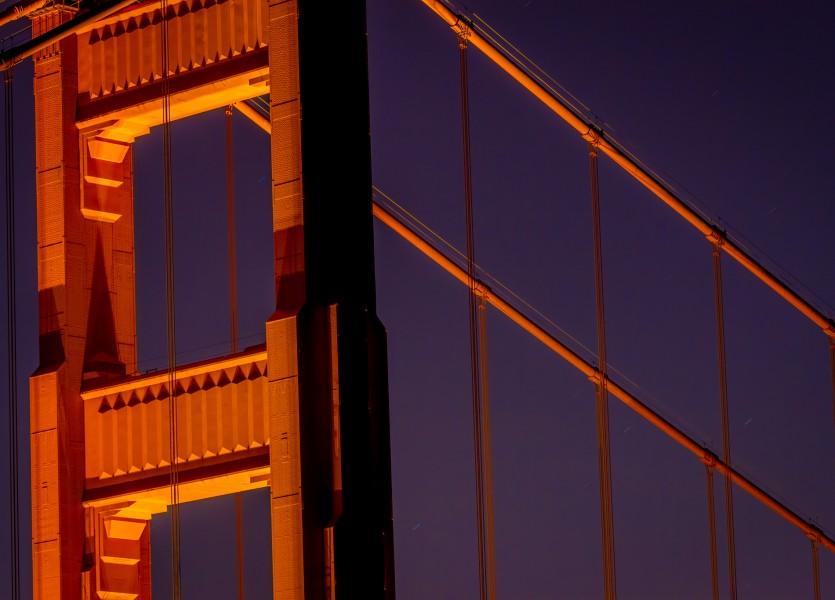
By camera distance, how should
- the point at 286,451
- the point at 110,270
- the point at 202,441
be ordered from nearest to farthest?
the point at 286,451 < the point at 202,441 < the point at 110,270

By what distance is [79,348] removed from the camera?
24.9m

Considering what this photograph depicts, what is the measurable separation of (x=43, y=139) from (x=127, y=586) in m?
5.32

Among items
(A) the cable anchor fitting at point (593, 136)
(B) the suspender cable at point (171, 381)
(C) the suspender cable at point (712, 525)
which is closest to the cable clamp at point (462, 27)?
(A) the cable anchor fitting at point (593, 136)

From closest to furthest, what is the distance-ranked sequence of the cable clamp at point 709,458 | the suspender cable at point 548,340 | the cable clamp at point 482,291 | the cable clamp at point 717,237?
1. the suspender cable at point 548,340
2. the cable clamp at point 482,291
3. the cable clamp at point 717,237
4. the cable clamp at point 709,458

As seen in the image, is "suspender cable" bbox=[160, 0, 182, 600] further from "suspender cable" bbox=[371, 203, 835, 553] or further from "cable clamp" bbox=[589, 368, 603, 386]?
"cable clamp" bbox=[589, 368, 603, 386]

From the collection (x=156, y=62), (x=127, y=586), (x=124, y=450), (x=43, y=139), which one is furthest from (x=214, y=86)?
(x=127, y=586)

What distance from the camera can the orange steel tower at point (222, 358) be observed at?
21922 mm

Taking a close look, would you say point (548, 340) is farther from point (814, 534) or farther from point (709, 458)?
point (814, 534)

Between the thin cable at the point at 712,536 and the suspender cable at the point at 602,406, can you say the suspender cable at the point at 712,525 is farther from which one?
the suspender cable at the point at 602,406

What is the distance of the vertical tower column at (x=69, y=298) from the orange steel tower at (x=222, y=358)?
0.02 meters

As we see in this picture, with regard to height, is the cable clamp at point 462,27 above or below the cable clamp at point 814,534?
above

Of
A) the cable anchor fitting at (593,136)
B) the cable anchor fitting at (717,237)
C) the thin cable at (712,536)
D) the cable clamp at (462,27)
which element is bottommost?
the thin cable at (712,536)

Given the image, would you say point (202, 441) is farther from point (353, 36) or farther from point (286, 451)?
point (353, 36)

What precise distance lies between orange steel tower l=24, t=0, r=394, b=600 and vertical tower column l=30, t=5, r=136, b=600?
23 mm
